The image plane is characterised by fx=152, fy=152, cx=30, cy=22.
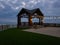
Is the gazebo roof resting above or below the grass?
above

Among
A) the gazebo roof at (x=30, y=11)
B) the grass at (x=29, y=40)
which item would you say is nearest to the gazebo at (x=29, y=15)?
the gazebo roof at (x=30, y=11)

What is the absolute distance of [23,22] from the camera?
33.4m

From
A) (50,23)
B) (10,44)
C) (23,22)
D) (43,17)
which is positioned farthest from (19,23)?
(10,44)

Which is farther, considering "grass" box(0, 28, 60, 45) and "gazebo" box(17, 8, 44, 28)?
"gazebo" box(17, 8, 44, 28)

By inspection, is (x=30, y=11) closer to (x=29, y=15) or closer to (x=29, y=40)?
(x=29, y=15)

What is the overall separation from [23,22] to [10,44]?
75.5 feet

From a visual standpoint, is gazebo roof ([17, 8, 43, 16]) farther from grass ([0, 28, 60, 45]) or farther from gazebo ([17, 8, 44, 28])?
grass ([0, 28, 60, 45])

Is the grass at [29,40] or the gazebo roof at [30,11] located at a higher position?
the gazebo roof at [30,11]

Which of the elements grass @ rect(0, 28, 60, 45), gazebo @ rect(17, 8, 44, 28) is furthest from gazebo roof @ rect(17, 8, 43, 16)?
grass @ rect(0, 28, 60, 45)

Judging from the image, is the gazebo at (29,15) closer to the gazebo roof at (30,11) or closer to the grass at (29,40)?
the gazebo roof at (30,11)

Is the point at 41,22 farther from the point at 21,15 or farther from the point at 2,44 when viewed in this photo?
the point at 2,44

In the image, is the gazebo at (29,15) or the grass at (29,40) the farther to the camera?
the gazebo at (29,15)

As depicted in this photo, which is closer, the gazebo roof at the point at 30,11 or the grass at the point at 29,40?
the grass at the point at 29,40

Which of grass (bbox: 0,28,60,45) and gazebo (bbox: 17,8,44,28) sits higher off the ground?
gazebo (bbox: 17,8,44,28)
